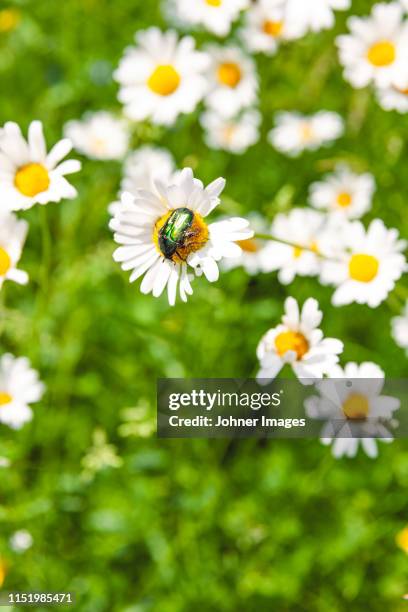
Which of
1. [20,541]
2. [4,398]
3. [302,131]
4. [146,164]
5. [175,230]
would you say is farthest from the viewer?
[302,131]

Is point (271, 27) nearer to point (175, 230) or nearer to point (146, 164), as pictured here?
point (146, 164)

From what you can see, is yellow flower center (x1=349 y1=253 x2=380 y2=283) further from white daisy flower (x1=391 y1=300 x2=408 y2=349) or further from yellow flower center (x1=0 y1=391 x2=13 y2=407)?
yellow flower center (x1=0 y1=391 x2=13 y2=407)

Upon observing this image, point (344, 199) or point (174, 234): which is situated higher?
point (344, 199)

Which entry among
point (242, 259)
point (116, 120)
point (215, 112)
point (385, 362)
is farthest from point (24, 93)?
point (385, 362)

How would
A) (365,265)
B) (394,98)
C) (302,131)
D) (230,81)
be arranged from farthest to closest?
(302,131), (230,81), (394,98), (365,265)

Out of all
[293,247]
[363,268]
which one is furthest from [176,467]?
[363,268]

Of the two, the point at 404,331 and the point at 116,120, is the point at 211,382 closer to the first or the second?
the point at 404,331

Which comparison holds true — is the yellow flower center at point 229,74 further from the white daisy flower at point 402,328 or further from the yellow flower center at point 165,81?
the white daisy flower at point 402,328
